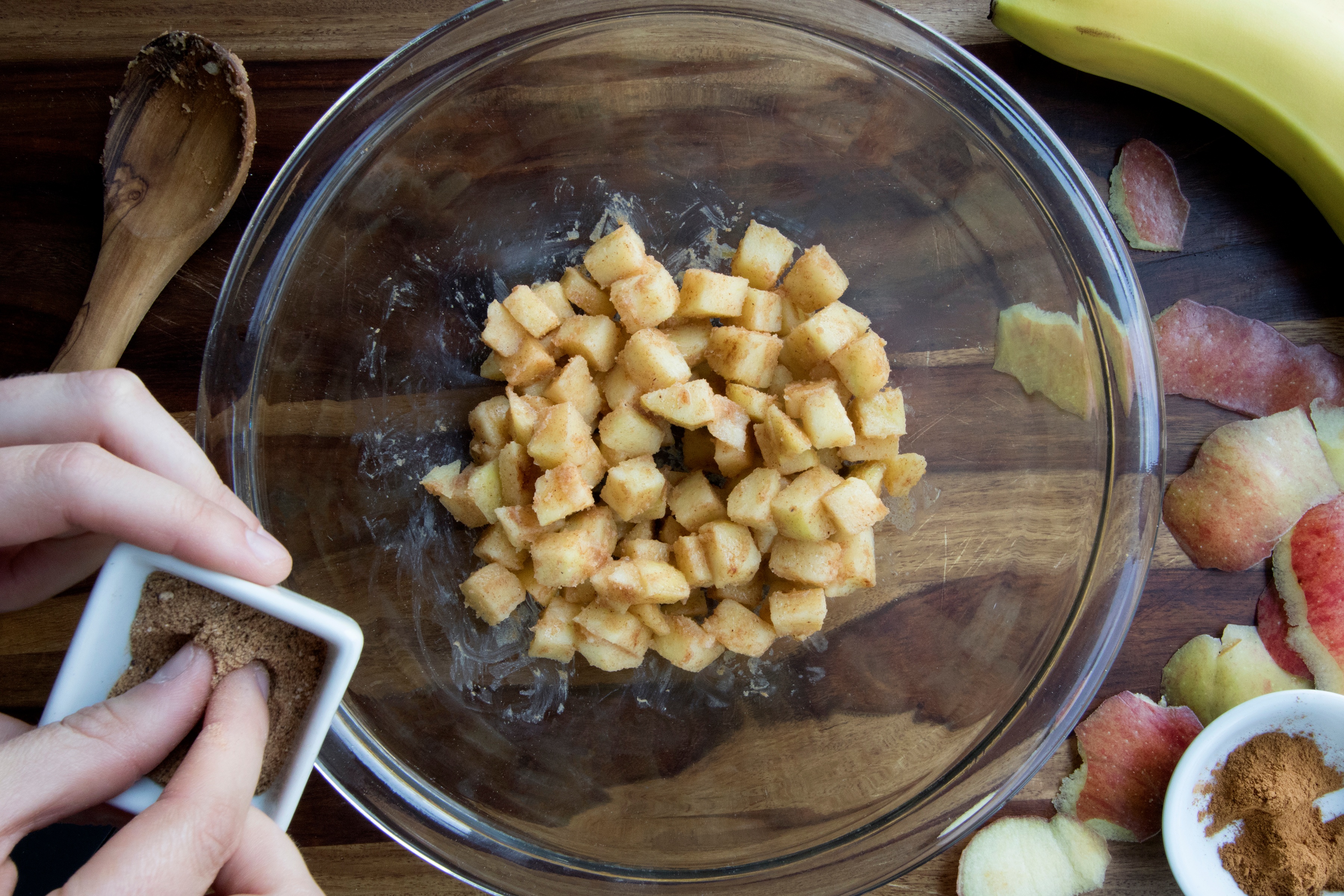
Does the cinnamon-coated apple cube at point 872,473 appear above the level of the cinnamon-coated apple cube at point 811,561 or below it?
above

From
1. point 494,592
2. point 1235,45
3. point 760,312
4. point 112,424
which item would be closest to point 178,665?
point 112,424

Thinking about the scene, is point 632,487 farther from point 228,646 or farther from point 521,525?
point 228,646

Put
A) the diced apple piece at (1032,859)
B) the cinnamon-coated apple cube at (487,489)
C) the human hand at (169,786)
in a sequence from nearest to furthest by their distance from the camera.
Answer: the human hand at (169,786)
the cinnamon-coated apple cube at (487,489)
the diced apple piece at (1032,859)

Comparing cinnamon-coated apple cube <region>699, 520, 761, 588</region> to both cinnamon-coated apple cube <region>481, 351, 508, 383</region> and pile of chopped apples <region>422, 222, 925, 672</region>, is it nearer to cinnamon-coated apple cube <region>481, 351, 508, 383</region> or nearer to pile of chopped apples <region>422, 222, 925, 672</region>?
pile of chopped apples <region>422, 222, 925, 672</region>

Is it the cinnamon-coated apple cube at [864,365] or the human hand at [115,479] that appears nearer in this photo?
the human hand at [115,479]

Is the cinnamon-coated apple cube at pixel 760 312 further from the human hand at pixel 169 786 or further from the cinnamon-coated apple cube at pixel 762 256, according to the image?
the human hand at pixel 169 786

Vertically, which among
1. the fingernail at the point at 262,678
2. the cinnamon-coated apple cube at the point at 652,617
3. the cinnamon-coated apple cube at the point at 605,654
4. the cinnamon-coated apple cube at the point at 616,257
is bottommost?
the cinnamon-coated apple cube at the point at 605,654

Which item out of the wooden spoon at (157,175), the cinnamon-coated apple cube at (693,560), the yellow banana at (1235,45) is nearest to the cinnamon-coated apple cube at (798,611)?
the cinnamon-coated apple cube at (693,560)
